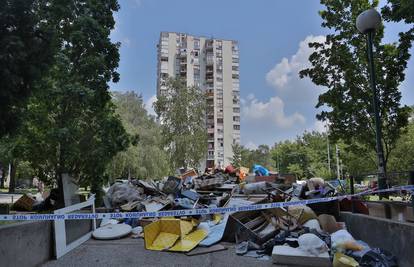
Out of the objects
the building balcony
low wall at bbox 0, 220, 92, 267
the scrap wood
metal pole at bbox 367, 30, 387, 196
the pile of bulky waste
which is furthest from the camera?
the building balcony

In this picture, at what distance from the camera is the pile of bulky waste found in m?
5.00

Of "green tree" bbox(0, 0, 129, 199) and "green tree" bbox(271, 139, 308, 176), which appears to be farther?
"green tree" bbox(271, 139, 308, 176)

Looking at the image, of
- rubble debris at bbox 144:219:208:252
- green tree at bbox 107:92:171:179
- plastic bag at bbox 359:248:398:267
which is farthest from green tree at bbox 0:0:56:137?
green tree at bbox 107:92:171:179

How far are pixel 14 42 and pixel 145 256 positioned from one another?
14.2 feet

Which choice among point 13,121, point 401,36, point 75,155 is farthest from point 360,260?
point 75,155

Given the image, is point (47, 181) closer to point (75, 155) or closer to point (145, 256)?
point (75, 155)

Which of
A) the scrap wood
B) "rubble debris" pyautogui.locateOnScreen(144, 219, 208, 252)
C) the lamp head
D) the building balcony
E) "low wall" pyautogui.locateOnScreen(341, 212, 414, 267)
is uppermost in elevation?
the building balcony

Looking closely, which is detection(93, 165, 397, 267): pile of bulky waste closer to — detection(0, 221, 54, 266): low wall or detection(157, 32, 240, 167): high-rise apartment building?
detection(0, 221, 54, 266): low wall

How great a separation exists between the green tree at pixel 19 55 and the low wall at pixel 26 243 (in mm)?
2286

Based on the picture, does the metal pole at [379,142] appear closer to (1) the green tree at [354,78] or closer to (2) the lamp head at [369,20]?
(2) the lamp head at [369,20]

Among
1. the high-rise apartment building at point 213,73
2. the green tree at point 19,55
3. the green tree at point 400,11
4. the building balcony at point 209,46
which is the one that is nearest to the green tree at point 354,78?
the green tree at point 400,11

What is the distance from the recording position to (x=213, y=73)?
75.9 metres

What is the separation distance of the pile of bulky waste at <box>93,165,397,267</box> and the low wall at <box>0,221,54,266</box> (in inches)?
69.9

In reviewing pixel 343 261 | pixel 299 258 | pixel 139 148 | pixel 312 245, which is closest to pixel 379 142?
pixel 312 245
